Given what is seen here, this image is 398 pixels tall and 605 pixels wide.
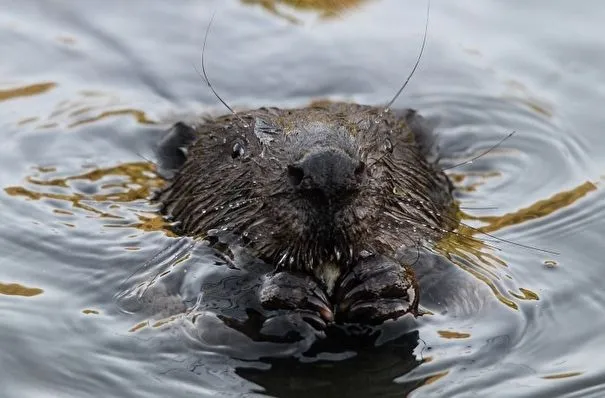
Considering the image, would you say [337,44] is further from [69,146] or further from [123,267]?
[123,267]

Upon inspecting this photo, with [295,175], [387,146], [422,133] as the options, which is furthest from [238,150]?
[422,133]

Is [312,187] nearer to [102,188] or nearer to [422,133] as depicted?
[422,133]

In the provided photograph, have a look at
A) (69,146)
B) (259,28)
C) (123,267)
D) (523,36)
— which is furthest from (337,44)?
(123,267)

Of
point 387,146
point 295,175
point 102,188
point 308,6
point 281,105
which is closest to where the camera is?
point 295,175

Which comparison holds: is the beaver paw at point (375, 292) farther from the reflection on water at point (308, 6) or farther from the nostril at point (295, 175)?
the reflection on water at point (308, 6)

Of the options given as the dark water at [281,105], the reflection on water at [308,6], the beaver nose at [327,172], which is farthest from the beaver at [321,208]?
the reflection on water at [308,6]

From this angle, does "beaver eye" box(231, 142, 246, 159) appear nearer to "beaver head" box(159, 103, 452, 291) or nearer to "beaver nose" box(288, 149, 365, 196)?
"beaver head" box(159, 103, 452, 291)
